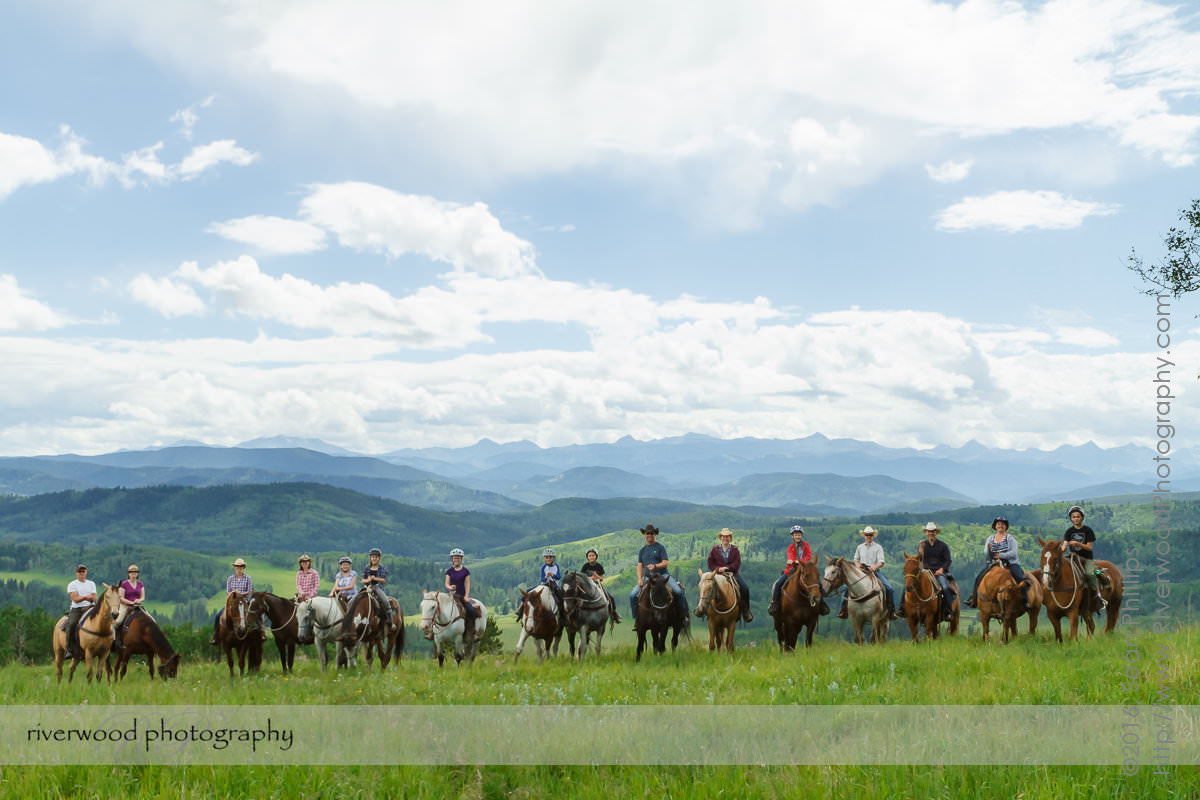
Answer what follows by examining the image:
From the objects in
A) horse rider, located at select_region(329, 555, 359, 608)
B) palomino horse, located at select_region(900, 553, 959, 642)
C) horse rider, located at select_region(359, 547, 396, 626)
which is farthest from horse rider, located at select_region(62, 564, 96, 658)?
palomino horse, located at select_region(900, 553, 959, 642)

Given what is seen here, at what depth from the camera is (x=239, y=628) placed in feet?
66.1

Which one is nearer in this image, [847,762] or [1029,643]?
[847,762]

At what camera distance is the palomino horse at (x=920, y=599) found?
21.8 m

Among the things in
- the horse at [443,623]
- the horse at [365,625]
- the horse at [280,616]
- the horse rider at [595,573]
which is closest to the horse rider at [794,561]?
the horse rider at [595,573]

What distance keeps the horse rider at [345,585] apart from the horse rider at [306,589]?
624 mm

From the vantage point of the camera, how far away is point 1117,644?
666 inches

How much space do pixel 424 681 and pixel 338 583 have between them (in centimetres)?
736

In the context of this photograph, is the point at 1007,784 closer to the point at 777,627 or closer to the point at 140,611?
the point at 777,627

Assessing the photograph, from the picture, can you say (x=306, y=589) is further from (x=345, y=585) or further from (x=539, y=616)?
(x=539, y=616)

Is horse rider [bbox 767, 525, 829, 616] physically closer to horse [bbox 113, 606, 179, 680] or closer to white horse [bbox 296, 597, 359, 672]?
white horse [bbox 296, 597, 359, 672]

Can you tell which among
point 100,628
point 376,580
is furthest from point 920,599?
point 100,628

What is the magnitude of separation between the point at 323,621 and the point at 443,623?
132 inches

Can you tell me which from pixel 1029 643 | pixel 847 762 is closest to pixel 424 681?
pixel 847 762

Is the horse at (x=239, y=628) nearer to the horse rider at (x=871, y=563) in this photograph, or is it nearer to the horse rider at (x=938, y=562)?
the horse rider at (x=871, y=563)
